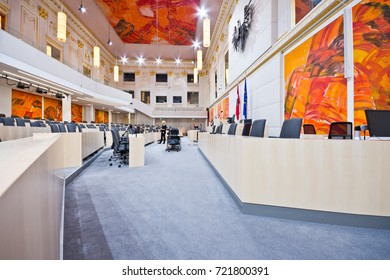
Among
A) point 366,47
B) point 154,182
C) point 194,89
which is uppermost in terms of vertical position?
point 194,89

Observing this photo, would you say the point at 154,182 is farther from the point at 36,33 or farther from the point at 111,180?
the point at 36,33

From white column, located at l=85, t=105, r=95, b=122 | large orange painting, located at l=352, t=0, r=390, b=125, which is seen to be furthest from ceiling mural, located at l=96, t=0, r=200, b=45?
large orange painting, located at l=352, t=0, r=390, b=125

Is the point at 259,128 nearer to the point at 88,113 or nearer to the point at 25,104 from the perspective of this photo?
the point at 25,104

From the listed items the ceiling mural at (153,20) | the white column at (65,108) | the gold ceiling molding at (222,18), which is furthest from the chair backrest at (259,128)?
the ceiling mural at (153,20)

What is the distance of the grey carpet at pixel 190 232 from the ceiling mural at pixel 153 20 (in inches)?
536

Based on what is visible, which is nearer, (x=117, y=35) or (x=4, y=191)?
(x=4, y=191)

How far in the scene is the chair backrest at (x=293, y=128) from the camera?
248cm

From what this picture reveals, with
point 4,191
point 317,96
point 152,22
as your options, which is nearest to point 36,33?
point 152,22

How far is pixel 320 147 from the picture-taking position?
205cm

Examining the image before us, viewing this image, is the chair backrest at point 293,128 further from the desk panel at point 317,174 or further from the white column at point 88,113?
the white column at point 88,113

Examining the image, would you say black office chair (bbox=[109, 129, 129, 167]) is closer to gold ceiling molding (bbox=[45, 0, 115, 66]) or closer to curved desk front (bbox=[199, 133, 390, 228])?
curved desk front (bbox=[199, 133, 390, 228])

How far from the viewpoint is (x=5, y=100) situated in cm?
912

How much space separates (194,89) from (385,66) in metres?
20.0

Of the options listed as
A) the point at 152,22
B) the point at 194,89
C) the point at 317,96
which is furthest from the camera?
the point at 194,89
